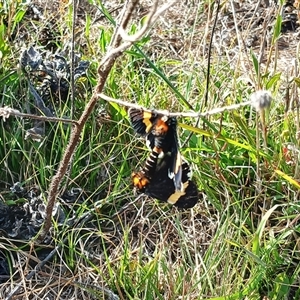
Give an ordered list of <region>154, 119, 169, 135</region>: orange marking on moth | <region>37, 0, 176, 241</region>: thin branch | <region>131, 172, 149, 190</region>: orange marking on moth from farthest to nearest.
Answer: <region>131, 172, 149, 190</region>: orange marking on moth, <region>154, 119, 169, 135</region>: orange marking on moth, <region>37, 0, 176, 241</region>: thin branch

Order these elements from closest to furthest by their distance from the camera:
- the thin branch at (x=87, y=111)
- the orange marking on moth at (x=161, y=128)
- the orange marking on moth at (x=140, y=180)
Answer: the thin branch at (x=87, y=111), the orange marking on moth at (x=161, y=128), the orange marking on moth at (x=140, y=180)

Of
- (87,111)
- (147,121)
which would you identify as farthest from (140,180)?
(87,111)

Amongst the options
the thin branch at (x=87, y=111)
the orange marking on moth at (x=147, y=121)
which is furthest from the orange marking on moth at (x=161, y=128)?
the thin branch at (x=87, y=111)

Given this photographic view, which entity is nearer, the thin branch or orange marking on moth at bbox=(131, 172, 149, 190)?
the thin branch

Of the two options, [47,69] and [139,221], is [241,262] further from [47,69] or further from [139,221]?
[47,69]

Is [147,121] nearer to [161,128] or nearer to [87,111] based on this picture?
A: [161,128]

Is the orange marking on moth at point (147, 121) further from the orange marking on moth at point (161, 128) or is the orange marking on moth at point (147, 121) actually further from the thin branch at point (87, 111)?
the thin branch at point (87, 111)

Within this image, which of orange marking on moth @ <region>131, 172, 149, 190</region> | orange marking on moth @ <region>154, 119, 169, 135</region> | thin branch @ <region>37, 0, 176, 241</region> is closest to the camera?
thin branch @ <region>37, 0, 176, 241</region>

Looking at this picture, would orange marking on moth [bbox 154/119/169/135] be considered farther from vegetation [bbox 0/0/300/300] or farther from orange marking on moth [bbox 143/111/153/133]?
vegetation [bbox 0/0/300/300]

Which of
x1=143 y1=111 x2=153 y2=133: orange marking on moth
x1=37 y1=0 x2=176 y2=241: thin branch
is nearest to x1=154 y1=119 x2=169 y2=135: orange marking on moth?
x1=143 y1=111 x2=153 y2=133: orange marking on moth
